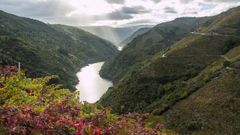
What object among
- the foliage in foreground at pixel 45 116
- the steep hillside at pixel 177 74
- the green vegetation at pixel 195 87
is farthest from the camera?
the steep hillside at pixel 177 74

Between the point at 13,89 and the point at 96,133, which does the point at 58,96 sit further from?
the point at 96,133

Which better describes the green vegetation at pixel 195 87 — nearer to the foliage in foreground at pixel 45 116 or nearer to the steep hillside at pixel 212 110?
the steep hillside at pixel 212 110

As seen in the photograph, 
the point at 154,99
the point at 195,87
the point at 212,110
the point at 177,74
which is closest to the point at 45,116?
the point at 212,110

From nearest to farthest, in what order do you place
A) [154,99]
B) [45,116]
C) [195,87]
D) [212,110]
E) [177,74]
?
[45,116] → [212,110] → [195,87] → [154,99] → [177,74]

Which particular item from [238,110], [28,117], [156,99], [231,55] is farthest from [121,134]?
[231,55]

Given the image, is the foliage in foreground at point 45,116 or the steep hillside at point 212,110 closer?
the foliage in foreground at point 45,116

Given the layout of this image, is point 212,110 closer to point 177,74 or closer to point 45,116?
point 177,74

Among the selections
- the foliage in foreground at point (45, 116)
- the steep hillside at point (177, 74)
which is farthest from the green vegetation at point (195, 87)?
the foliage in foreground at point (45, 116)
